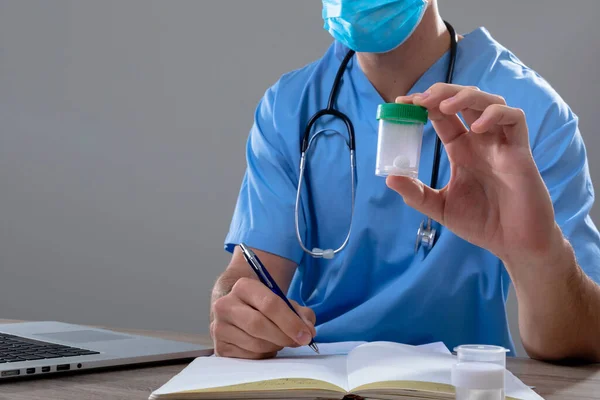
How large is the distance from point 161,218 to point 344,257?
1336 millimetres

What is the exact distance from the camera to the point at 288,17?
2.49 metres

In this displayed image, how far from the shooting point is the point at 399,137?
96cm

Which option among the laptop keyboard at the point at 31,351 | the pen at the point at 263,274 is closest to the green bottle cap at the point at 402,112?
the pen at the point at 263,274

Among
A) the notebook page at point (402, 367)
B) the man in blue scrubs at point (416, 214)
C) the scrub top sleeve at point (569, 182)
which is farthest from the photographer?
the scrub top sleeve at point (569, 182)

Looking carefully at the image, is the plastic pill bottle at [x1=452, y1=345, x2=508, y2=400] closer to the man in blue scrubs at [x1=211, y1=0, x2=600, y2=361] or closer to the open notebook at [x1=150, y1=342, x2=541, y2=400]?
the open notebook at [x1=150, y1=342, x2=541, y2=400]

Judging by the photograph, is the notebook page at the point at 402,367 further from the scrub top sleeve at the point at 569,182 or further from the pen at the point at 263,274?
the scrub top sleeve at the point at 569,182

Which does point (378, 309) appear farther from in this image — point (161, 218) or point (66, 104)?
point (66, 104)

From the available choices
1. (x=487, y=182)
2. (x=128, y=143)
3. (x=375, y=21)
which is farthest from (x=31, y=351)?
(x=128, y=143)

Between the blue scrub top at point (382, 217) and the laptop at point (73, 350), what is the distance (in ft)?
1.15

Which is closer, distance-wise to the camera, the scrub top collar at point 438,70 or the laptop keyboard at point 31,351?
the laptop keyboard at point 31,351

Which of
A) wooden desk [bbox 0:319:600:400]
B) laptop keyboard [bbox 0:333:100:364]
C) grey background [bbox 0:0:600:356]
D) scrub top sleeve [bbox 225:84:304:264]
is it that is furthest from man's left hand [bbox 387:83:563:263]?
grey background [bbox 0:0:600:356]

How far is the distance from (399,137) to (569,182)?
0.43 metres

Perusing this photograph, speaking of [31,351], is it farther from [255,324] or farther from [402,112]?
[402,112]

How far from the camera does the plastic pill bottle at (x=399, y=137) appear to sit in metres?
0.93
